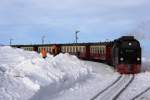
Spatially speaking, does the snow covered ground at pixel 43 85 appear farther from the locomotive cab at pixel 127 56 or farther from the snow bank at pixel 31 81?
the locomotive cab at pixel 127 56

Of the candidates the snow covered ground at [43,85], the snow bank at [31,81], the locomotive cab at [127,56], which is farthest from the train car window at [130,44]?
the snow bank at [31,81]

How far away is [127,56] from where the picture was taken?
117 feet

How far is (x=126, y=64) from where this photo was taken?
3500 centimetres

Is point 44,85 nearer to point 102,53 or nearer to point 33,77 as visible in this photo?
point 33,77

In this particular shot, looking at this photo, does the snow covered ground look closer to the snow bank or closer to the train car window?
the snow bank

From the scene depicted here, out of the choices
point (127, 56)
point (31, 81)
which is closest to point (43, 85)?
point (31, 81)

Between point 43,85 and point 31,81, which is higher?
point 31,81

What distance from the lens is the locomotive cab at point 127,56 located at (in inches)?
1371

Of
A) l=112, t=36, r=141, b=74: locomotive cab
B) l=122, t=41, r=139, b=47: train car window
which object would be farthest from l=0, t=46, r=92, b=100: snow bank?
l=122, t=41, r=139, b=47: train car window

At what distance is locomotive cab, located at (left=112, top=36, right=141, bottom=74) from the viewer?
3481cm

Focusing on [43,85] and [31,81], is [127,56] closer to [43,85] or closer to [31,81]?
[43,85]

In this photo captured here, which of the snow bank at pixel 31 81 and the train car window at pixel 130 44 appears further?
the train car window at pixel 130 44

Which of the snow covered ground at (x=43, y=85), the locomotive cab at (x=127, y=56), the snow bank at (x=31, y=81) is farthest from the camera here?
the locomotive cab at (x=127, y=56)

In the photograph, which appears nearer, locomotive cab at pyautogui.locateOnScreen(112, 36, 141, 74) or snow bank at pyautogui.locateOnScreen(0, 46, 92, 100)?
snow bank at pyautogui.locateOnScreen(0, 46, 92, 100)
